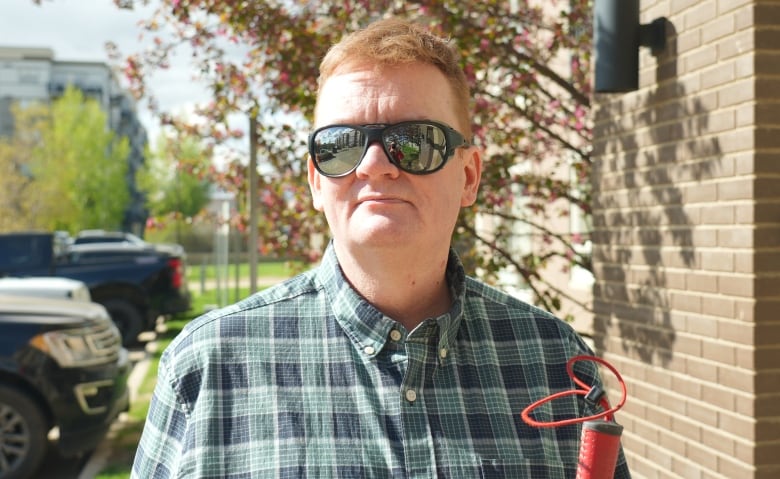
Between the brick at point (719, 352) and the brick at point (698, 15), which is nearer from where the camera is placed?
the brick at point (719, 352)

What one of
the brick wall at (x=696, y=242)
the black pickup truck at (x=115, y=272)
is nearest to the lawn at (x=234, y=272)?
the black pickup truck at (x=115, y=272)

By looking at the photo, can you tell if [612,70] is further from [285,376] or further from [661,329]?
[285,376]

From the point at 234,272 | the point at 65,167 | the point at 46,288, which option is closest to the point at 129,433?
the point at 46,288

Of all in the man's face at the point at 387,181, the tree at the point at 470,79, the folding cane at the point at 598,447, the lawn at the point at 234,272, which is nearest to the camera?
the folding cane at the point at 598,447

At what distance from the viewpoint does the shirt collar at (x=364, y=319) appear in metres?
1.55

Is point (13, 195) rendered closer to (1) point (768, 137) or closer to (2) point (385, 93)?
(1) point (768, 137)

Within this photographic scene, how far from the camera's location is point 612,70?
3.91 metres

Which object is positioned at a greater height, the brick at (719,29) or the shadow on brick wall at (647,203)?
the brick at (719,29)

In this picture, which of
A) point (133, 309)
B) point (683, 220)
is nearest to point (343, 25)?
point (683, 220)

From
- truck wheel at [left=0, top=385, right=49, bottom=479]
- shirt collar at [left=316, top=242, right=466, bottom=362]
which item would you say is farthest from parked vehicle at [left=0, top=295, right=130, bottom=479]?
shirt collar at [left=316, top=242, right=466, bottom=362]

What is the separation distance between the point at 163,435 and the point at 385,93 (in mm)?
707

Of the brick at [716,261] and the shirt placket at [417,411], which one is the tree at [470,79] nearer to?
the brick at [716,261]

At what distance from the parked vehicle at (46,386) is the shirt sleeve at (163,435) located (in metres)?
4.99

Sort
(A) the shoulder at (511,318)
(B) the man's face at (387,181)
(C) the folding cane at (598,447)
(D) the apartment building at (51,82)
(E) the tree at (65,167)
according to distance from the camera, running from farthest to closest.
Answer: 1. (D) the apartment building at (51,82)
2. (E) the tree at (65,167)
3. (A) the shoulder at (511,318)
4. (B) the man's face at (387,181)
5. (C) the folding cane at (598,447)
